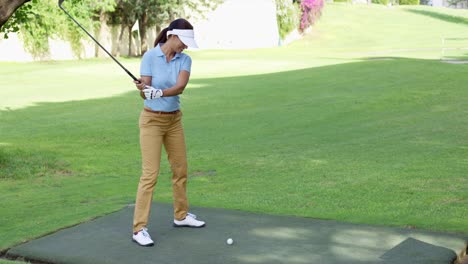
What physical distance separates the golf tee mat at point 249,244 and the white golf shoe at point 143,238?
58 mm

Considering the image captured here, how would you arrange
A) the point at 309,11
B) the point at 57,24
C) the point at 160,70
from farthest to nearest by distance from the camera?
1. the point at 309,11
2. the point at 57,24
3. the point at 160,70

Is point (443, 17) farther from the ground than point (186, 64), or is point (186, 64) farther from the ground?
point (186, 64)

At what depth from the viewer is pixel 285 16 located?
60.6 m

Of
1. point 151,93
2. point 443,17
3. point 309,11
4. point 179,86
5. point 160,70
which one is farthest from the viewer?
point 443,17

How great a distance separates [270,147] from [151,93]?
6.94 meters

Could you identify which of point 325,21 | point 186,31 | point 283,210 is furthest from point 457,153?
point 325,21

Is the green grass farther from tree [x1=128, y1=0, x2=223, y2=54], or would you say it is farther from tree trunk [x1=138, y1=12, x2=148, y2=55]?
tree trunk [x1=138, y1=12, x2=148, y2=55]

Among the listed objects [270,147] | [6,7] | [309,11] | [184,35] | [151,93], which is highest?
[6,7]

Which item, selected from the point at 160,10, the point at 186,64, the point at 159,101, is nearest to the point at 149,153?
the point at 159,101

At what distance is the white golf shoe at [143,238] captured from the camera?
6602 millimetres

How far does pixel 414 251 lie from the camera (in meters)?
6.27

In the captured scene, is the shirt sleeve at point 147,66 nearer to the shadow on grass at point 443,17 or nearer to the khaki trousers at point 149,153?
the khaki trousers at point 149,153

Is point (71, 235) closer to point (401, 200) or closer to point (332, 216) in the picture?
point (332, 216)

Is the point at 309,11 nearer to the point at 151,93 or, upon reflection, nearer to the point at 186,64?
the point at 186,64
